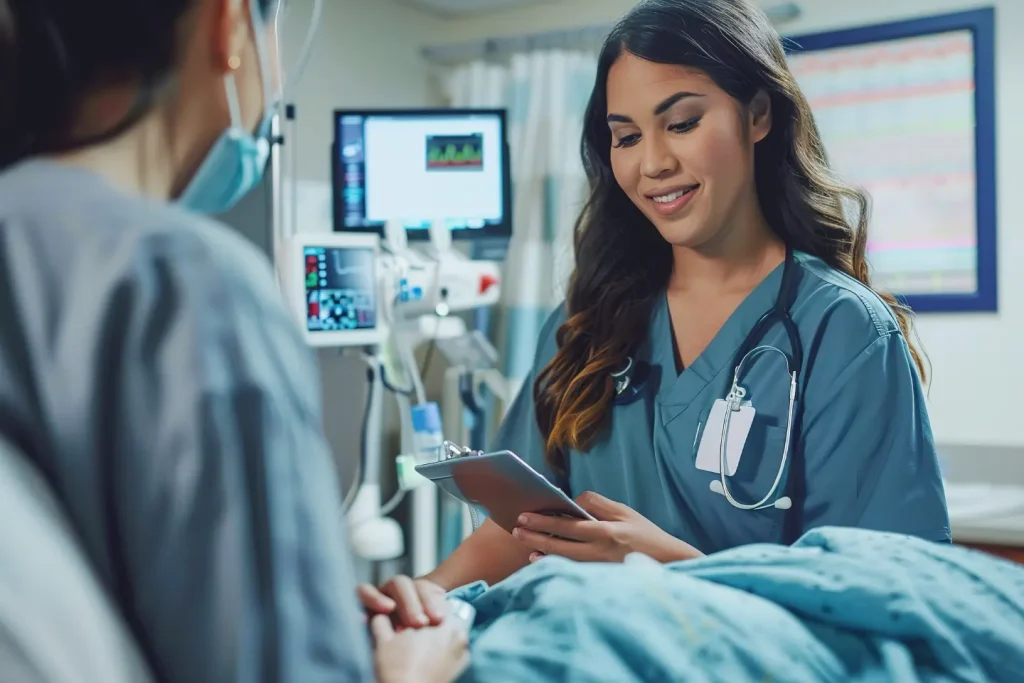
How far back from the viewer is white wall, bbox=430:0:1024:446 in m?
2.65

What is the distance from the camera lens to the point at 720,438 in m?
1.20

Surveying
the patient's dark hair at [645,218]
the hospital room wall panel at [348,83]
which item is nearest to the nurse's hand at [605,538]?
the patient's dark hair at [645,218]

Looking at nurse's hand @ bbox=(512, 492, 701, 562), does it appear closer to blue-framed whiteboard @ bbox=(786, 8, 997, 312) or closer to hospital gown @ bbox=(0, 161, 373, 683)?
hospital gown @ bbox=(0, 161, 373, 683)

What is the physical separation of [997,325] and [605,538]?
6.78ft

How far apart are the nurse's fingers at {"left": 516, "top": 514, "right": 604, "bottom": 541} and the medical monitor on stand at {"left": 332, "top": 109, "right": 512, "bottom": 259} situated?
5.14 feet

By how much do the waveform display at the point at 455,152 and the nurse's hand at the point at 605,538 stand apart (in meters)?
1.63

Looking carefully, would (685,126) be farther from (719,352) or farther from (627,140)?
(719,352)

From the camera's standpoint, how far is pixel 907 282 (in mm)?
2826

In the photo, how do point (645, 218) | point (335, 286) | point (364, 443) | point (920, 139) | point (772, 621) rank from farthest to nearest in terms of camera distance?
point (920, 139), point (364, 443), point (335, 286), point (645, 218), point (772, 621)

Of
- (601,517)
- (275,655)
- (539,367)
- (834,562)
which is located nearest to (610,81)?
(539,367)

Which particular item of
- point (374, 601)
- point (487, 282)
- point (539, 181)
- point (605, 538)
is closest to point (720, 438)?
point (605, 538)

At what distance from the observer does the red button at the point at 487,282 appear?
2.63m

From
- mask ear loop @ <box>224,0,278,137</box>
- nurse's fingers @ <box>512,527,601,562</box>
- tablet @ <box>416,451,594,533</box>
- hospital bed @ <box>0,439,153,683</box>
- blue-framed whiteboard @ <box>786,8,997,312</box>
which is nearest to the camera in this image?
hospital bed @ <box>0,439,153,683</box>

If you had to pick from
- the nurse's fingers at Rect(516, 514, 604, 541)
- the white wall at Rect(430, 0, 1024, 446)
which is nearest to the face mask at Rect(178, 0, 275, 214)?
the nurse's fingers at Rect(516, 514, 604, 541)
